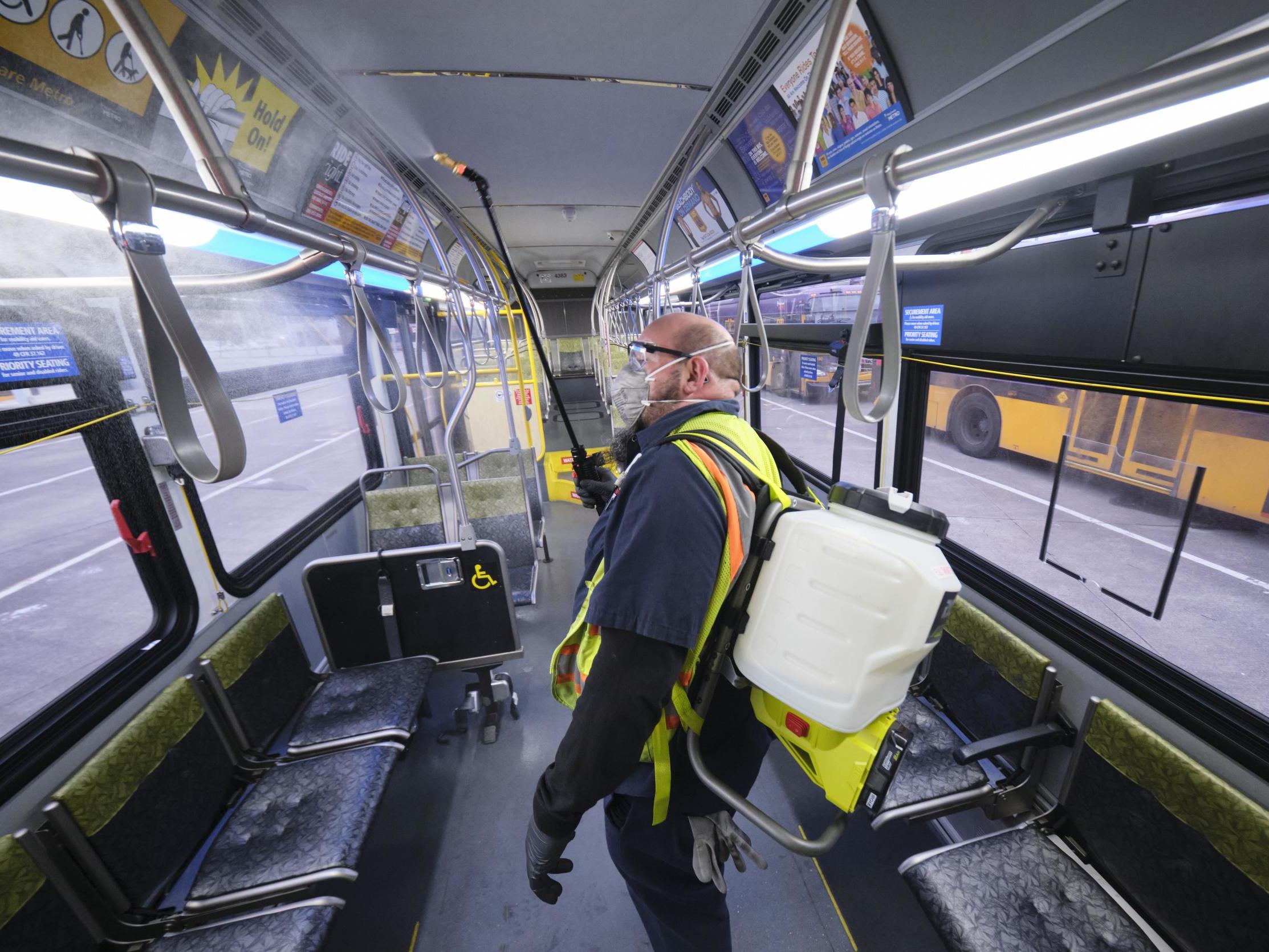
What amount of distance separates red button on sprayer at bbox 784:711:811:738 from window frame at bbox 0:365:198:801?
249 cm

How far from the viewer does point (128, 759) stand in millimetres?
1812

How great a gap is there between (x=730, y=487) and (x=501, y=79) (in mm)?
1684

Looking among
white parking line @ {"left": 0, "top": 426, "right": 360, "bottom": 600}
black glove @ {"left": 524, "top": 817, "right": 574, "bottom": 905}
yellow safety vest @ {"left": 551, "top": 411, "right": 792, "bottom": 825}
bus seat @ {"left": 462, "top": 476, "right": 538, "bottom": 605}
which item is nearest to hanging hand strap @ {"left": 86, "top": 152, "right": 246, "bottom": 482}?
yellow safety vest @ {"left": 551, "top": 411, "right": 792, "bottom": 825}

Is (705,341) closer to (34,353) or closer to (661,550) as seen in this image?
(661,550)

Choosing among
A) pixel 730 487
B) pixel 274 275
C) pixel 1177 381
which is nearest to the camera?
pixel 730 487

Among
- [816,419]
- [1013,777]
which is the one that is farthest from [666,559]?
[816,419]

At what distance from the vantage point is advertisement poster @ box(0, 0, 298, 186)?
129 cm

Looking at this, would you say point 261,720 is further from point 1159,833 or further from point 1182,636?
point 1182,636

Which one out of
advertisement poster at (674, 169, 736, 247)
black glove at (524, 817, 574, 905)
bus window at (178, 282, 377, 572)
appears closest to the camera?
black glove at (524, 817, 574, 905)

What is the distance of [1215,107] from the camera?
708 mm

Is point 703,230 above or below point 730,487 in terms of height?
above

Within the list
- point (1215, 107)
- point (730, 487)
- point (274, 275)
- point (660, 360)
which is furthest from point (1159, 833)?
point (274, 275)

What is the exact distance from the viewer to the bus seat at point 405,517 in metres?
4.12

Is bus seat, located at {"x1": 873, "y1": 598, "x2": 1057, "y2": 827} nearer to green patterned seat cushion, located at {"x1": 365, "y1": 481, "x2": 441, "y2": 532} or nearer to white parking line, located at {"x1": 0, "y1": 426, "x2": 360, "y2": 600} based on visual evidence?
green patterned seat cushion, located at {"x1": 365, "y1": 481, "x2": 441, "y2": 532}
